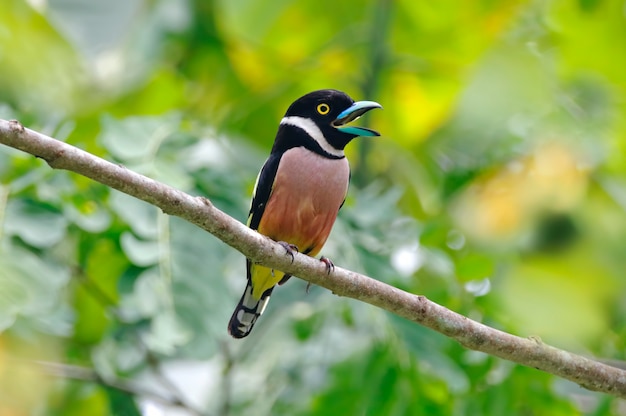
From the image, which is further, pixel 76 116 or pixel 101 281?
pixel 76 116

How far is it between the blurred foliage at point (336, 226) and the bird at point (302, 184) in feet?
0.81

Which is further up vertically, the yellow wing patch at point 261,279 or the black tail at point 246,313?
the yellow wing patch at point 261,279

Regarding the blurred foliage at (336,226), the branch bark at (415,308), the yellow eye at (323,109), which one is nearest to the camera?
the blurred foliage at (336,226)

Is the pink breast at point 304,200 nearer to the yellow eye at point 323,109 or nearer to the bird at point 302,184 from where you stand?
the bird at point 302,184

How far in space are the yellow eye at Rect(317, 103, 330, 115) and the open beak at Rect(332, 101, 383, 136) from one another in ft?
0.25

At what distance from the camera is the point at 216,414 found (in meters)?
6.11

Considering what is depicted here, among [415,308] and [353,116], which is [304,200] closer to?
[353,116]

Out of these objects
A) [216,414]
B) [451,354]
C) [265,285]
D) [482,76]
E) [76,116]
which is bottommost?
[216,414]

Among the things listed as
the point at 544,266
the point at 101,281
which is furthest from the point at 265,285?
the point at 544,266

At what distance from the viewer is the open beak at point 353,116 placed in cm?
448

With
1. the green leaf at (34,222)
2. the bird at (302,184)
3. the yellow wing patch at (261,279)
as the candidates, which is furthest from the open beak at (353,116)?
the green leaf at (34,222)

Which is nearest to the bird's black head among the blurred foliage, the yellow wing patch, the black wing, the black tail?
the black wing

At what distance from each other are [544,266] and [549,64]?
2.71m

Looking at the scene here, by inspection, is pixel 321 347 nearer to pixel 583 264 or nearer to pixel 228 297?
pixel 228 297
